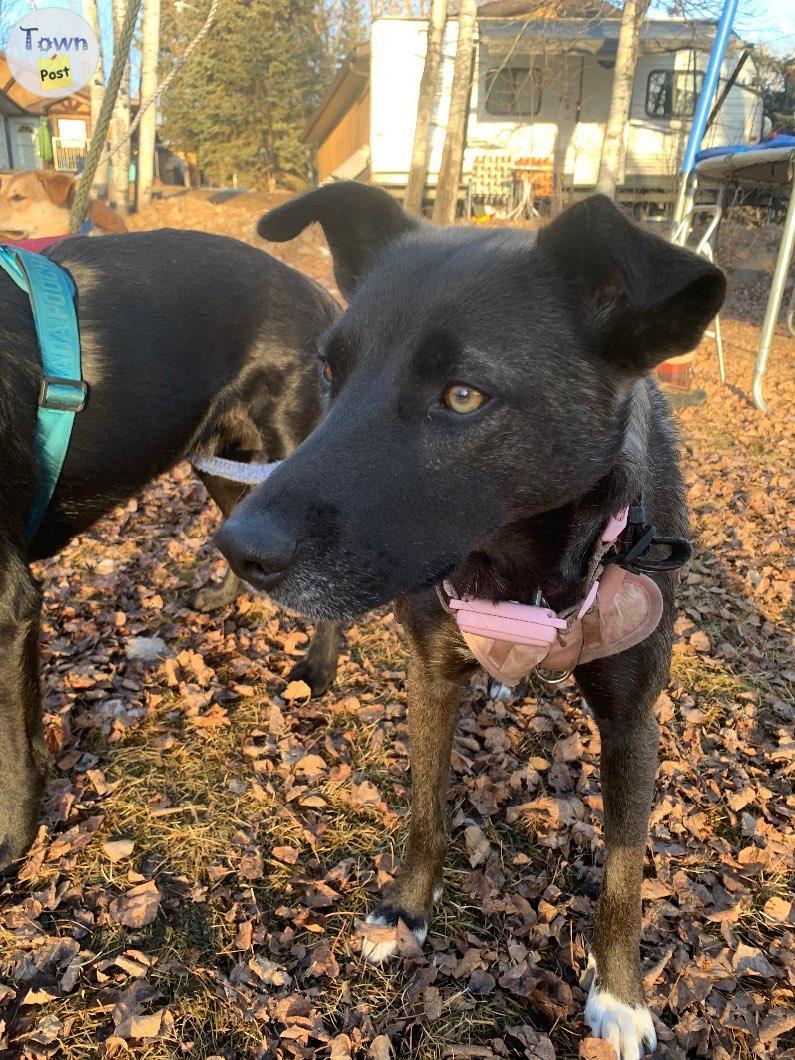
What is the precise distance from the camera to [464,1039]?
2205 mm

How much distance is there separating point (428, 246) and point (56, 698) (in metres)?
2.67

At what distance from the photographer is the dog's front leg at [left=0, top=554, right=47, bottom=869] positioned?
99.0 inches

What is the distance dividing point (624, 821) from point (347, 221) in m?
2.05

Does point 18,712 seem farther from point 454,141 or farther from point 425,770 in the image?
point 454,141

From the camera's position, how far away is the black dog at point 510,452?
1.62 meters

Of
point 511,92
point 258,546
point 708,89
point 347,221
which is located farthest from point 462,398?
point 511,92

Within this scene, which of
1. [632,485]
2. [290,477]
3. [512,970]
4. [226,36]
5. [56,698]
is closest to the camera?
[290,477]

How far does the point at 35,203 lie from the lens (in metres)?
6.15

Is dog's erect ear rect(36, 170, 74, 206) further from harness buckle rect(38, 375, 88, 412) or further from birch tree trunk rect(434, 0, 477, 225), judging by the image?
birch tree trunk rect(434, 0, 477, 225)

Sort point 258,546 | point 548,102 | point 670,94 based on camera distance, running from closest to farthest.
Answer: point 258,546
point 670,94
point 548,102

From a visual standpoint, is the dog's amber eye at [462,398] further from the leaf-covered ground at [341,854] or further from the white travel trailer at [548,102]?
the white travel trailer at [548,102]

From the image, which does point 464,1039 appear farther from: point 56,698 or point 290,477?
point 56,698

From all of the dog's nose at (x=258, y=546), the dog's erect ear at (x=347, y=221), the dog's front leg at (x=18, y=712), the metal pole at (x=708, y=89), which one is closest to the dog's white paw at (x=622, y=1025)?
the dog's nose at (x=258, y=546)

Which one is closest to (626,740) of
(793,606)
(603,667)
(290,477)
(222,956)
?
(603,667)
